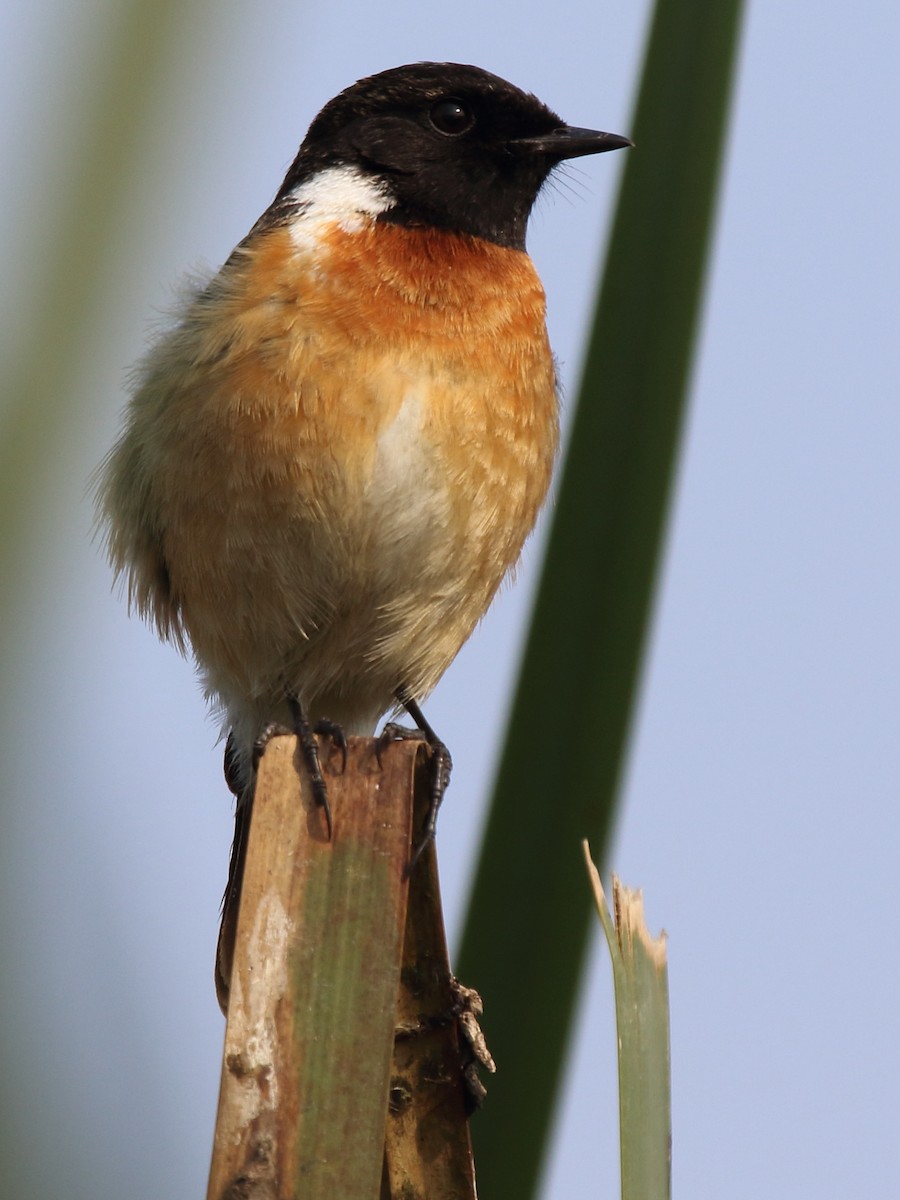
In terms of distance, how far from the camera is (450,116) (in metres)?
4.21

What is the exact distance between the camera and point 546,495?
12.8 ft

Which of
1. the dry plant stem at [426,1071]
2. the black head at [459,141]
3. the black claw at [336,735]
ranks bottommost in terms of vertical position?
the dry plant stem at [426,1071]

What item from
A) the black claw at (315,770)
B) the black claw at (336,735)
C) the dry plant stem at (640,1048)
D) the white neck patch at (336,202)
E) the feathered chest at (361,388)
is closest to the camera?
the dry plant stem at (640,1048)

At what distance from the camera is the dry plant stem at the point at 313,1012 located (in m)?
1.62

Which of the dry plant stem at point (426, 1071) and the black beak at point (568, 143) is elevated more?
the black beak at point (568, 143)

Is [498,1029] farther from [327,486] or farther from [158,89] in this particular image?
[327,486]

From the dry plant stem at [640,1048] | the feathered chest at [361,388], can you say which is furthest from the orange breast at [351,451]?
the dry plant stem at [640,1048]

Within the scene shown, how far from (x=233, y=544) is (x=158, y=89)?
88.9 inches

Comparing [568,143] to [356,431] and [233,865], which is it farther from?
[233,865]

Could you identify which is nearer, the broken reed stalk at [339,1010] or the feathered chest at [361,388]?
the broken reed stalk at [339,1010]

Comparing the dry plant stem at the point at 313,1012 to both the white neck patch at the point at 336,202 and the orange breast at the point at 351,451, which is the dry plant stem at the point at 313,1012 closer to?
the orange breast at the point at 351,451

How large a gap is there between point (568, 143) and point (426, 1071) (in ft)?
Answer: 9.51

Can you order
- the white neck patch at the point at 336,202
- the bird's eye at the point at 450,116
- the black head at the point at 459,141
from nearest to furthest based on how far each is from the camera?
the white neck patch at the point at 336,202 → the black head at the point at 459,141 → the bird's eye at the point at 450,116

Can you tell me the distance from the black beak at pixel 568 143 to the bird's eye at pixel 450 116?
0.50 feet
